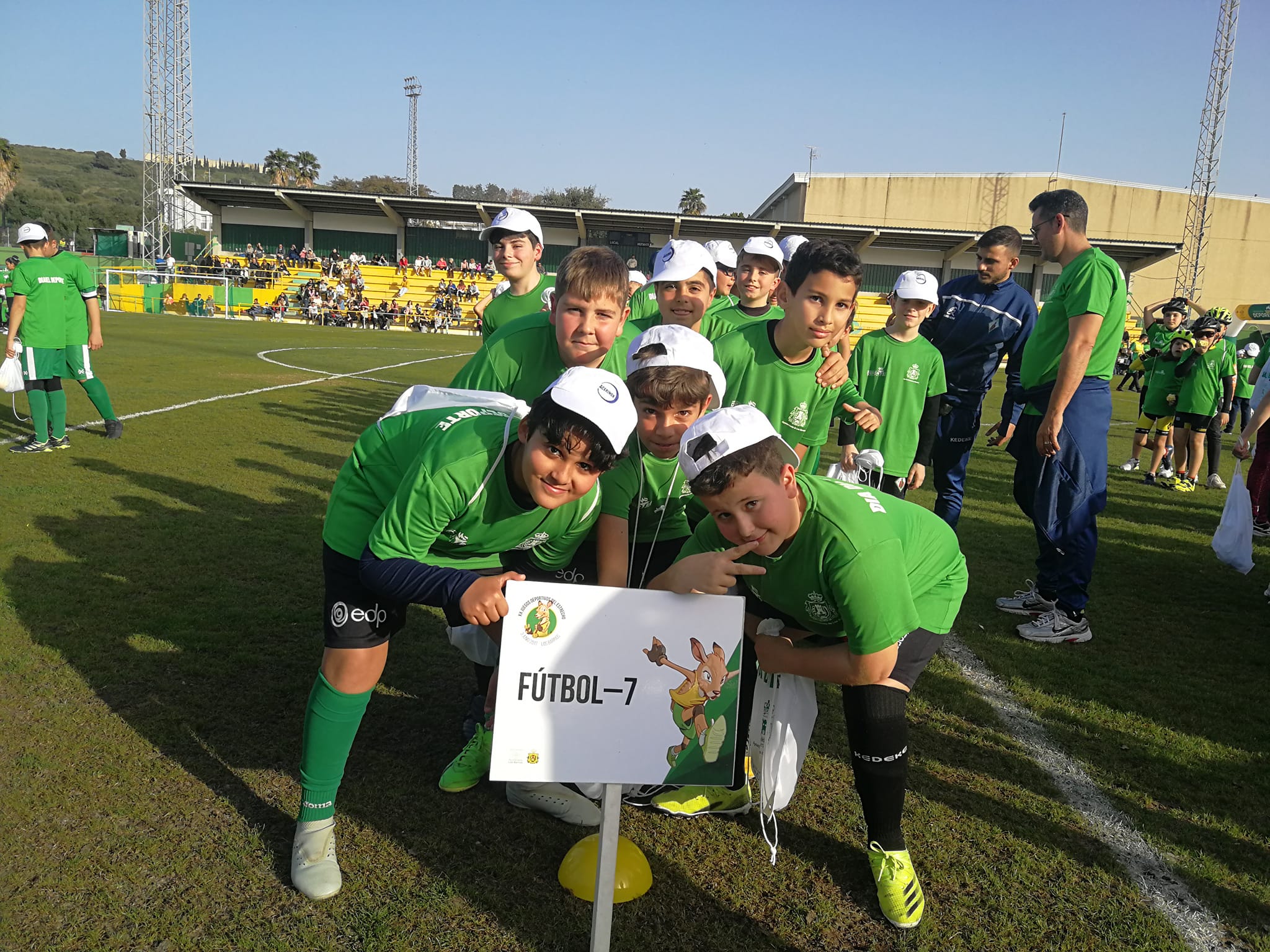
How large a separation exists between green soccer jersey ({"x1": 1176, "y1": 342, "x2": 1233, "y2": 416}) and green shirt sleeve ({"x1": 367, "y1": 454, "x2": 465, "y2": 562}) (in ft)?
Result: 35.3

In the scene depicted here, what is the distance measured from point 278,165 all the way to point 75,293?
214 feet

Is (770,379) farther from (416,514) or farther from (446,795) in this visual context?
(446,795)

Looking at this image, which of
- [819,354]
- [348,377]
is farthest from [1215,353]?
[348,377]

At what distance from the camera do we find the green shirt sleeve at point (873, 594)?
241cm

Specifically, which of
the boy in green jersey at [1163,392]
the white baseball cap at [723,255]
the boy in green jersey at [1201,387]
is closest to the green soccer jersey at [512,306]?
the white baseball cap at [723,255]

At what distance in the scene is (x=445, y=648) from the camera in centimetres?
471

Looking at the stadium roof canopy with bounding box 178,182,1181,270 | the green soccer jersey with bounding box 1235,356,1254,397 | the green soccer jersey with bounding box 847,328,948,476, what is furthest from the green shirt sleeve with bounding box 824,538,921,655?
the stadium roof canopy with bounding box 178,182,1181,270

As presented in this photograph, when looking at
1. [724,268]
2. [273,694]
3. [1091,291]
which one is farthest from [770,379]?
[724,268]

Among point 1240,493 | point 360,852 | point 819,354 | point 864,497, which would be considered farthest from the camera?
point 1240,493

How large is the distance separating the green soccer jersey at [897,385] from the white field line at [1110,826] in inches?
62.1

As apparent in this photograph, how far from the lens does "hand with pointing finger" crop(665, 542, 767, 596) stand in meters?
2.40

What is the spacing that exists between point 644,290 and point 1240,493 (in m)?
4.18

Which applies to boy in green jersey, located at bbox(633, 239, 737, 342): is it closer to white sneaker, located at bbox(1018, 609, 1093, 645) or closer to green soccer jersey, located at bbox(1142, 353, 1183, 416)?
white sneaker, located at bbox(1018, 609, 1093, 645)

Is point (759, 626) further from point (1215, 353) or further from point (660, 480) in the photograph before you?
point (1215, 353)
